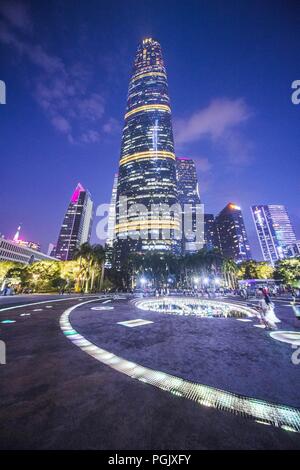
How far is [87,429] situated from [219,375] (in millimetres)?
2295

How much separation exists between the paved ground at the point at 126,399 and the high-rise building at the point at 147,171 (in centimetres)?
11646

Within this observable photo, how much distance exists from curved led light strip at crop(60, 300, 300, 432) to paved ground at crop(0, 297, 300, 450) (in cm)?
12

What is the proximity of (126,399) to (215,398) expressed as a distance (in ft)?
3.81

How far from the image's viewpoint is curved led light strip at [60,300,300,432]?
2048 mm

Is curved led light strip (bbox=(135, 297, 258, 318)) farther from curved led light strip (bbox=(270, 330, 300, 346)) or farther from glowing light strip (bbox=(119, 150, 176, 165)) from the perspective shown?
glowing light strip (bbox=(119, 150, 176, 165))

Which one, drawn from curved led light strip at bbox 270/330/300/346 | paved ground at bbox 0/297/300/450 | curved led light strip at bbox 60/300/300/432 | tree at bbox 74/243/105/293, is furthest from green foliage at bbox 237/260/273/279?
curved led light strip at bbox 60/300/300/432

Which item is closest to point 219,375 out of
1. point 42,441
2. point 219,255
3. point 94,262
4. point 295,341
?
point 42,441

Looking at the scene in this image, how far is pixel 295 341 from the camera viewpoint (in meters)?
5.34

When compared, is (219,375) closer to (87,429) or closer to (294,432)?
(294,432)

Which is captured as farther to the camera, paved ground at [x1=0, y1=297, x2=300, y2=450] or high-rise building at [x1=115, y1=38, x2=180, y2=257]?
high-rise building at [x1=115, y1=38, x2=180, y2=257]

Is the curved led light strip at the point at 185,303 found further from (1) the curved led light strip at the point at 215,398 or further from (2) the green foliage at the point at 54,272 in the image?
(2) the green foliage at the point at 54,272

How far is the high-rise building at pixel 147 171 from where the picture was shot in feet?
426
